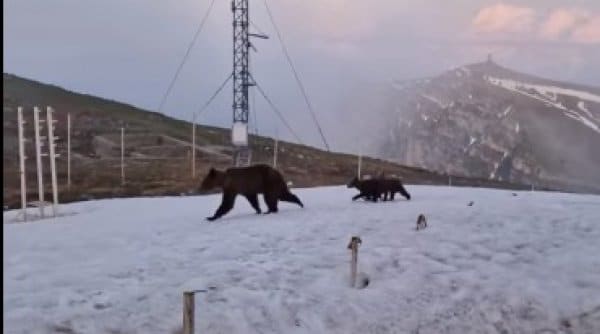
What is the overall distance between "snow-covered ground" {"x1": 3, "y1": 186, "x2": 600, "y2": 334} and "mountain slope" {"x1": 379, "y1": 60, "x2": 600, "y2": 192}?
105m

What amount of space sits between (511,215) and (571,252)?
296cm

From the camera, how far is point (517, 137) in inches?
5999

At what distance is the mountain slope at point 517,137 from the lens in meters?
129

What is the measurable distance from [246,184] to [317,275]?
620 cm

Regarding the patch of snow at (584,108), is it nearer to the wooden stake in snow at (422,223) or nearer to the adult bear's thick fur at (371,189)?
the adult bear's thick fur at (371,189)

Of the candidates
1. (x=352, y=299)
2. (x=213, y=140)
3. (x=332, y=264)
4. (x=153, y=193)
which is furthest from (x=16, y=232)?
(x=213, y=140)

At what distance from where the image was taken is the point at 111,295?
27.9ft

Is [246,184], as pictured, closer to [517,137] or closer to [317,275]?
[317,275]

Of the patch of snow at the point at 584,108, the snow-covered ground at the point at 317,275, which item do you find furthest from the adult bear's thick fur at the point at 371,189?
the patch of snow at the point at 584,108

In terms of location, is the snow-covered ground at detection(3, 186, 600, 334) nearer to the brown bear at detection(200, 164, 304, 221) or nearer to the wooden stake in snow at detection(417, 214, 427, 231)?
the wooden stake in snow at detection(417, 214, 427, 231)

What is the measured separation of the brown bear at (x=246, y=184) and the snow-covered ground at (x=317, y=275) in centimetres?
155

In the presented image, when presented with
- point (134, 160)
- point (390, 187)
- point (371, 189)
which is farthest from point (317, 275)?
point (134, 160)

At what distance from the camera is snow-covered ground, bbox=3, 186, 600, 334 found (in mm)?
8117

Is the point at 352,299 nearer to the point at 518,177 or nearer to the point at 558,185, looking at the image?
the point at 558,185
